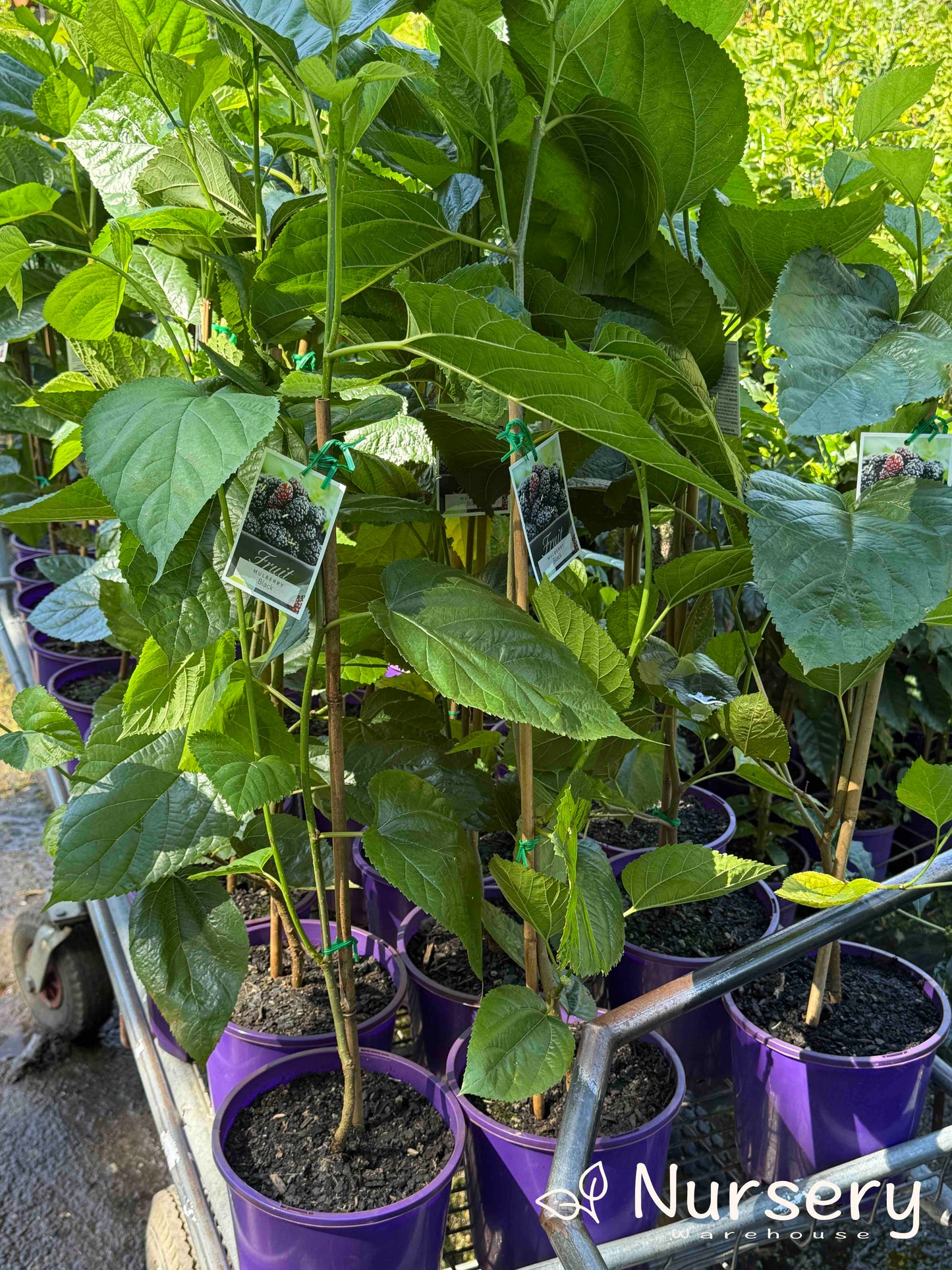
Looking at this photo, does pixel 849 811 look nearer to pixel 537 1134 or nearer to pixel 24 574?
pixel 537 1134

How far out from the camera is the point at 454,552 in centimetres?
114

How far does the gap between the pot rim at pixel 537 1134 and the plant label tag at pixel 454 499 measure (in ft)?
1.49

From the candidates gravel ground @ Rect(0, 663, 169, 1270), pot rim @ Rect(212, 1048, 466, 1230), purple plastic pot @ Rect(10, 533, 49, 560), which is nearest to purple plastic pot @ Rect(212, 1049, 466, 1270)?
pot rim @ Rect(212, 1048, 466, 1230)

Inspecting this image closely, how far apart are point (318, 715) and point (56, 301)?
16.8 inches

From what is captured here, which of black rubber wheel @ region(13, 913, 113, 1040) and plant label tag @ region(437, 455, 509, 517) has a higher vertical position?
plant label tag @ region(437, 455, 509, 517)

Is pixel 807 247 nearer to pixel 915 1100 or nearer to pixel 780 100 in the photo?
pixel 915 1100

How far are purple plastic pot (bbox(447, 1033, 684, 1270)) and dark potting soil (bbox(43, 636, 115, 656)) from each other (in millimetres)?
1484

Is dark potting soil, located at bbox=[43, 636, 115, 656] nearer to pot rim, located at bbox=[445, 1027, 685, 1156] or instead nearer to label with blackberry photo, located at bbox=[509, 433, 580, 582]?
pot rim, located at bbox=[445, 1027, 685, 1156]

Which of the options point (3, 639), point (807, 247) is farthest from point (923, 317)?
point (3, 639)

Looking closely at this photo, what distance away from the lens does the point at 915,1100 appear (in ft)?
3.03

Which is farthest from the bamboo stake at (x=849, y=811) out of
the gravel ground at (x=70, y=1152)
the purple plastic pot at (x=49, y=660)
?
the purple plastic pot at (x=49, y=660)

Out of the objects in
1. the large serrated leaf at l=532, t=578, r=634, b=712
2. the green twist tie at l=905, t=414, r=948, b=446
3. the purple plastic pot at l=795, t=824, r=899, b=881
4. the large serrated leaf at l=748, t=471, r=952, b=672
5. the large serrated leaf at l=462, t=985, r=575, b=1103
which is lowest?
the purple plastic pot at l=795, t=824, r=899, b=881

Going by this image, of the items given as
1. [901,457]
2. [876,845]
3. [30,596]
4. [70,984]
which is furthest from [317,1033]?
[30,596]

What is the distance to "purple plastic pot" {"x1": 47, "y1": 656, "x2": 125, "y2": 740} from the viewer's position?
1.77 meters
